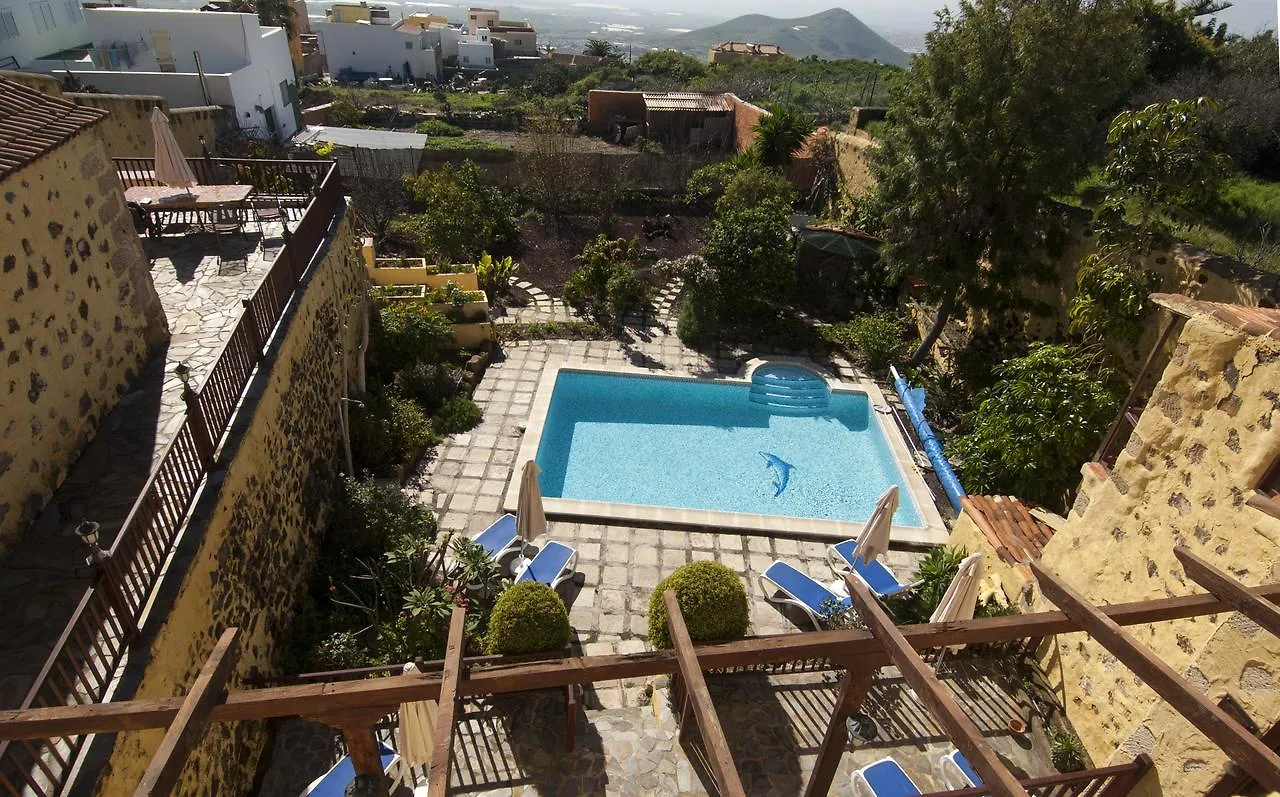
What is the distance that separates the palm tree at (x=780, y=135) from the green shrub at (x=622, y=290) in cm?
920

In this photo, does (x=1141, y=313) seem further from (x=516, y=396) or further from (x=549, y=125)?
(x=549, y=125)

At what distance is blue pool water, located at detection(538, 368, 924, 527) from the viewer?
11.7 meters

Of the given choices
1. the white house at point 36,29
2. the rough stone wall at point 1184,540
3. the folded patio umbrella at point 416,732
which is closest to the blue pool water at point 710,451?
the rough stone wall at point 1184,540

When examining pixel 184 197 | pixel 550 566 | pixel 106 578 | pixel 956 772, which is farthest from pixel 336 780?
pixel 184 197

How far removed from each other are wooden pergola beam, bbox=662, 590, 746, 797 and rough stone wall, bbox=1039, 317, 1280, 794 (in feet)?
14.7

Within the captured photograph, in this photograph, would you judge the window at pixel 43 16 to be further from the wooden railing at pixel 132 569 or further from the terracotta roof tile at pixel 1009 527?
the terracotta roof tile at pixel 1009 527

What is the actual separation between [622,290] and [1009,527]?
978cm

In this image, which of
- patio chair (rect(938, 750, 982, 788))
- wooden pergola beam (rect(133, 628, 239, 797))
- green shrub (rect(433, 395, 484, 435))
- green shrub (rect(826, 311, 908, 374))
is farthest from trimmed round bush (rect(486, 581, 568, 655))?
green shrub (rect(826, 311, 908, 374))

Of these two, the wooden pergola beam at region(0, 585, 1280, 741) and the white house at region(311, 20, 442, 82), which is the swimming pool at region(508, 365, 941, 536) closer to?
the wooden pergola beam at region(0, 585, 1280, 741)

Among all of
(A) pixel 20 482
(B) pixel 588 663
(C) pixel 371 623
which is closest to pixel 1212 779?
(B) pixel 588 663

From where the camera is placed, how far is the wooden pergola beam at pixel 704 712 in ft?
9.42

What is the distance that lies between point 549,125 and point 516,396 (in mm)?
12309

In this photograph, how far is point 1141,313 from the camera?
9586 millimetres

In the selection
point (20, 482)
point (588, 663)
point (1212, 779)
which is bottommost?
point (1212, 779)
